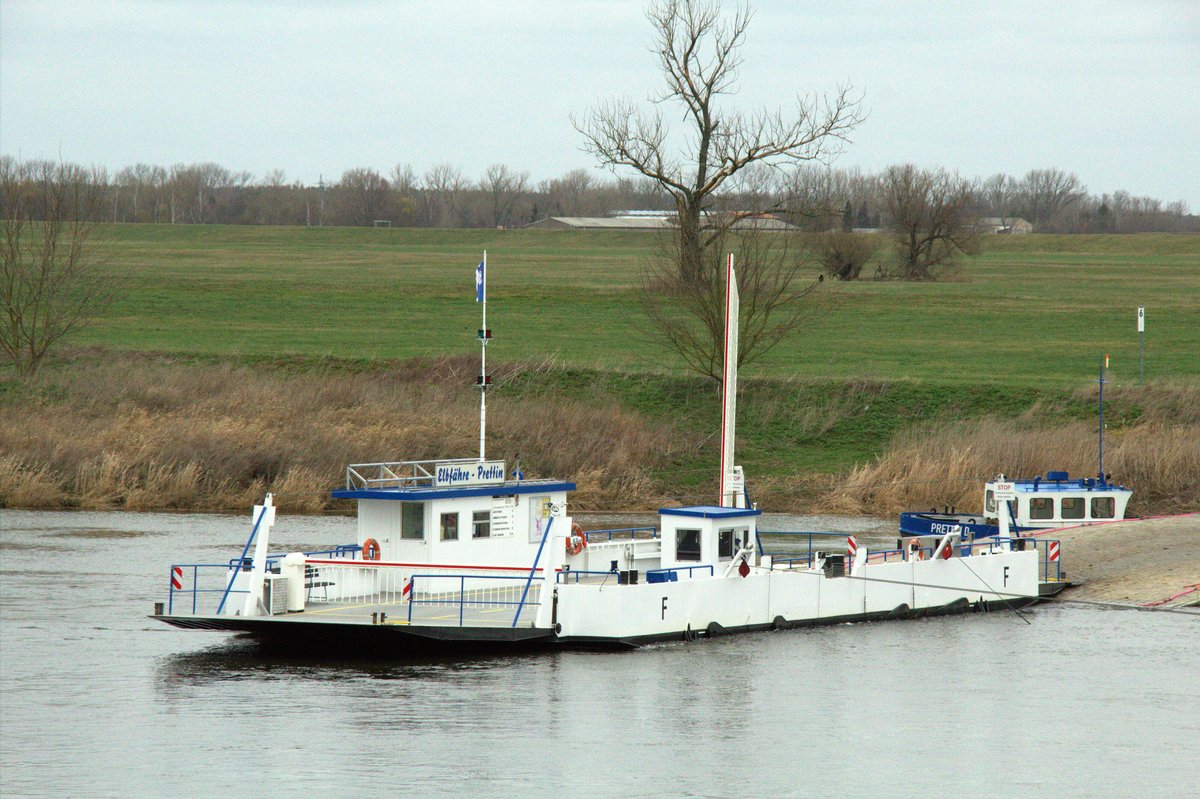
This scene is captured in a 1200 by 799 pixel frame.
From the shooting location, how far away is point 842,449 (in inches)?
2261

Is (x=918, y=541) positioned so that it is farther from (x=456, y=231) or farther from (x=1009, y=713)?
(x=456, y=231)

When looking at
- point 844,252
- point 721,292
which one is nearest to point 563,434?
point 721,292

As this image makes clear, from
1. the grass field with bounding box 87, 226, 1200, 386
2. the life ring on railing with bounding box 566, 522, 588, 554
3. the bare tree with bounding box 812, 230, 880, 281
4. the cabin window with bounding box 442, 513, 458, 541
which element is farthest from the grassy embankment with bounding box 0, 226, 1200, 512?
the cabin window with bounding box 442, 513, 458, 541

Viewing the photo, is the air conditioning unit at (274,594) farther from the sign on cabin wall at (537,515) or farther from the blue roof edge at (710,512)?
the blue roof edge at (710,512)

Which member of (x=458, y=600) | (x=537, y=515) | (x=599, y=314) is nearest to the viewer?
(x=458, y=600)

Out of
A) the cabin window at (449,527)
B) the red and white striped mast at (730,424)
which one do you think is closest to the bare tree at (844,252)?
the red and white striped mast at (730,424)

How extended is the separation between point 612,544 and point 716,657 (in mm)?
5803

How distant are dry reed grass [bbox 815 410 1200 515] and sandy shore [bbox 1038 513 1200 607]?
203 inches

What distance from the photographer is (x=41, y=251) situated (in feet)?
220

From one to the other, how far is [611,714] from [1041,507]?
2226 cm

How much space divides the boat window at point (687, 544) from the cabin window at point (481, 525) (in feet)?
13.5

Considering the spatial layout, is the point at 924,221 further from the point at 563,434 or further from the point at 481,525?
the point at 481,525

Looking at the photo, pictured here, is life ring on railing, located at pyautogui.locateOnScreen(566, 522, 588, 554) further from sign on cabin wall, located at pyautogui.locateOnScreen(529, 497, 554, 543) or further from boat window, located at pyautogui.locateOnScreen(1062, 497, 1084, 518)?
boat window, located at pyautogui.locateOnScreen(1062, 497, 1084, 518)

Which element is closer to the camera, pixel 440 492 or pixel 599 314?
pixel 440 492
